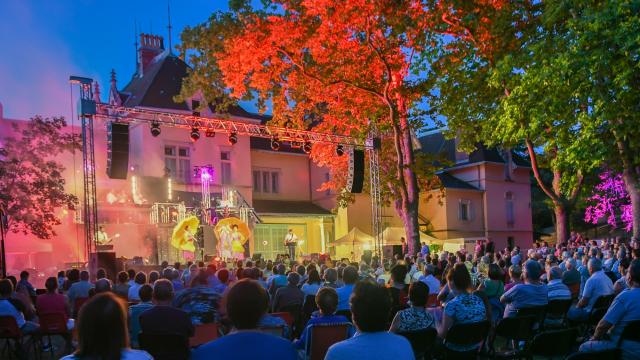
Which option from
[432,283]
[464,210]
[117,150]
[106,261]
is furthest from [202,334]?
[464,210]

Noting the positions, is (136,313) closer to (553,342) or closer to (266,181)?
(553,342)

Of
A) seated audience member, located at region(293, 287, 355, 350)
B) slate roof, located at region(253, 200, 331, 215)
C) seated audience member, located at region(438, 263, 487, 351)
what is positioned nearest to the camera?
seated audience member, located at region(293, 287, 355, 350)

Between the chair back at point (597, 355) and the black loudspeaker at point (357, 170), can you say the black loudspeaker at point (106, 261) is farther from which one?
the chair back at point (597, 355)

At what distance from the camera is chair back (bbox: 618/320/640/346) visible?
4948 mm

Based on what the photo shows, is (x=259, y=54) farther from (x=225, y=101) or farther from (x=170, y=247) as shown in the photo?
(x=170, y=247)

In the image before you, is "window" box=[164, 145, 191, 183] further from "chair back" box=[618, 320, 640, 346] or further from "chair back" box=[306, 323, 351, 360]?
"chair back" box=[618, 320, 640, 346]

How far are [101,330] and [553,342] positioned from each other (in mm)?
3484

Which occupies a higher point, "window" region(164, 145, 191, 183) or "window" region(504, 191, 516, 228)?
"window" region(164, 145, 191, 183)

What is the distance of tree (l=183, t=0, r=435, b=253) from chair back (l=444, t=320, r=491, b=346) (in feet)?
44.2

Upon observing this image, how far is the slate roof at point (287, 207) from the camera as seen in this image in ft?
102

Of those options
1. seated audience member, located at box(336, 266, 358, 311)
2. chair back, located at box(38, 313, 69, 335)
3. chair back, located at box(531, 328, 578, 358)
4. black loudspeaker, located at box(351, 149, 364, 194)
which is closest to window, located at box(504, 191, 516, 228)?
black loudspeaker, located at box(351, 149, 364, 194)

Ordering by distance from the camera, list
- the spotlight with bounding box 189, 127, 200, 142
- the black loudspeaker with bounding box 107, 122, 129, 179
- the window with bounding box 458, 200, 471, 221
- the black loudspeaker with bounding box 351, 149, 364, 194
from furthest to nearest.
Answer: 1. the window with bounding box 458, 200, 471, 221
2. the black loudspeaker with bounding box 351, 149, 364, 194
3. the spotlight with bounding box 189, 127, 200, 142
4. the black loudspeaker with bounding box 107, 122, 129, 179

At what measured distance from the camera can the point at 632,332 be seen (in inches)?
196

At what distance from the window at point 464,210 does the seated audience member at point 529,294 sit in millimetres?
28228
